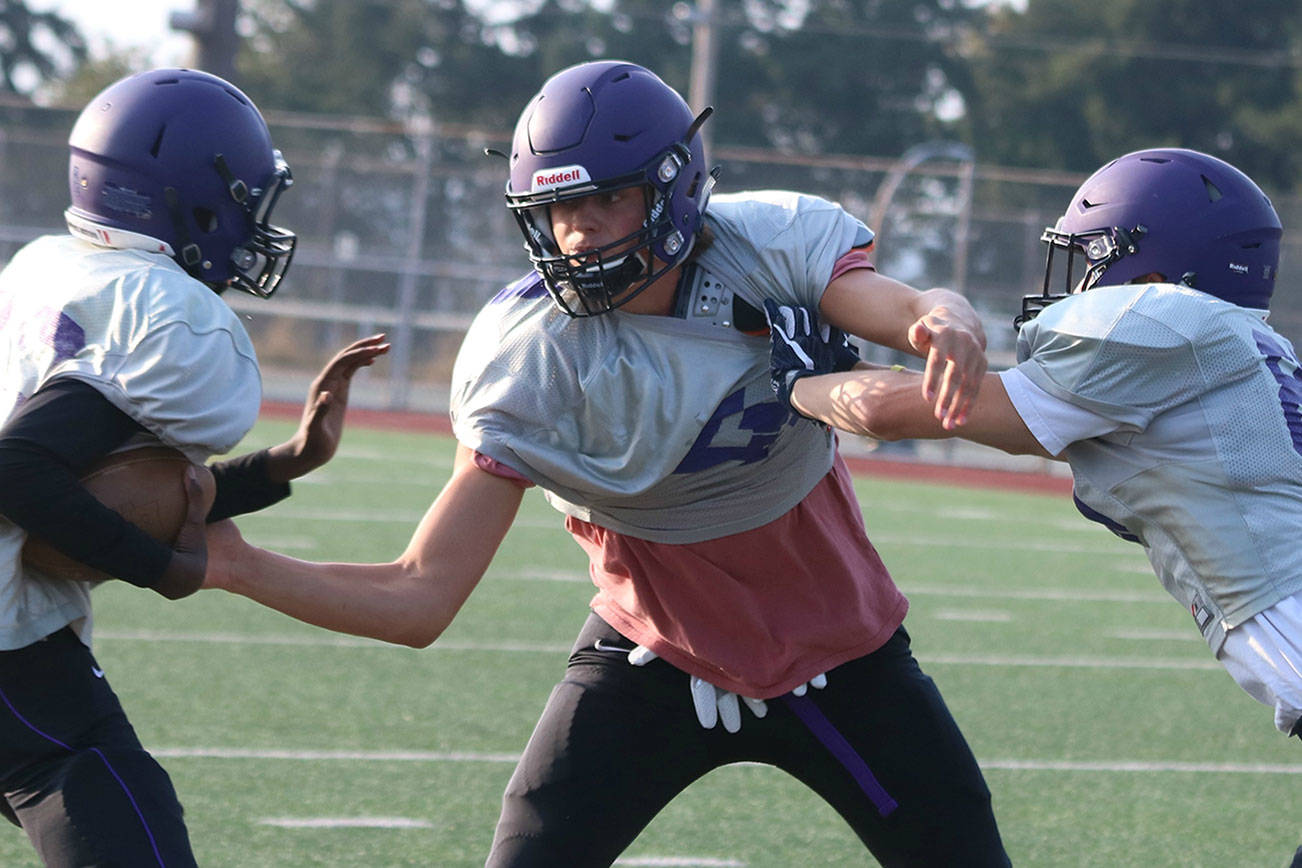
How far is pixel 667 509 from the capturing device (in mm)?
2764

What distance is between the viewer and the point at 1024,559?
926 cm

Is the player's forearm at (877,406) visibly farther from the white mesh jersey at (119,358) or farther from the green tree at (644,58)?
the green tree at (644,58)

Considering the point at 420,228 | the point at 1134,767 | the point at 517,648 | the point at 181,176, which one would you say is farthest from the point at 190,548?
the point at 420,228

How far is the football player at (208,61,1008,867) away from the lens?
8.62 ft

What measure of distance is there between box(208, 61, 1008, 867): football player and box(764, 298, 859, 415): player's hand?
6 cm

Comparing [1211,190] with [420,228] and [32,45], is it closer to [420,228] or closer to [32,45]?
[420,228]

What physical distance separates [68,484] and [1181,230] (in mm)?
1774

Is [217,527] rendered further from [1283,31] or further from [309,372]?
[1283,31]

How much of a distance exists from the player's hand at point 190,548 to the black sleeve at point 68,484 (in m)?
0.02

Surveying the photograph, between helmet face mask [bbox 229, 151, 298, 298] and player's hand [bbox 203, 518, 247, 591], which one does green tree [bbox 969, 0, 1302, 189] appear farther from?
player's hand [bbox 203, 518, 247, 591]

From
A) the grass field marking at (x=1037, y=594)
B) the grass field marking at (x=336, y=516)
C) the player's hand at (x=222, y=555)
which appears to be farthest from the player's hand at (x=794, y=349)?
the grass field marking at (x=336, y=516)

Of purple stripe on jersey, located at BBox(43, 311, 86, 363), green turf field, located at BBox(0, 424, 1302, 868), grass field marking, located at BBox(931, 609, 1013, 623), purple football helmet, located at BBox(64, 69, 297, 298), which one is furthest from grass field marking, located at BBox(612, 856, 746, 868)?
grass field marking, located at BBox(931, 609, 1013, 623)

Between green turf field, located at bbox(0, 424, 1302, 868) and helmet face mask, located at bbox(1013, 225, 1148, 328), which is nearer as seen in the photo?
helmet face mask, located at bbox(1013, 225, 1148, 328)

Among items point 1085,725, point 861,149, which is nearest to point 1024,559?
point 1085,725
